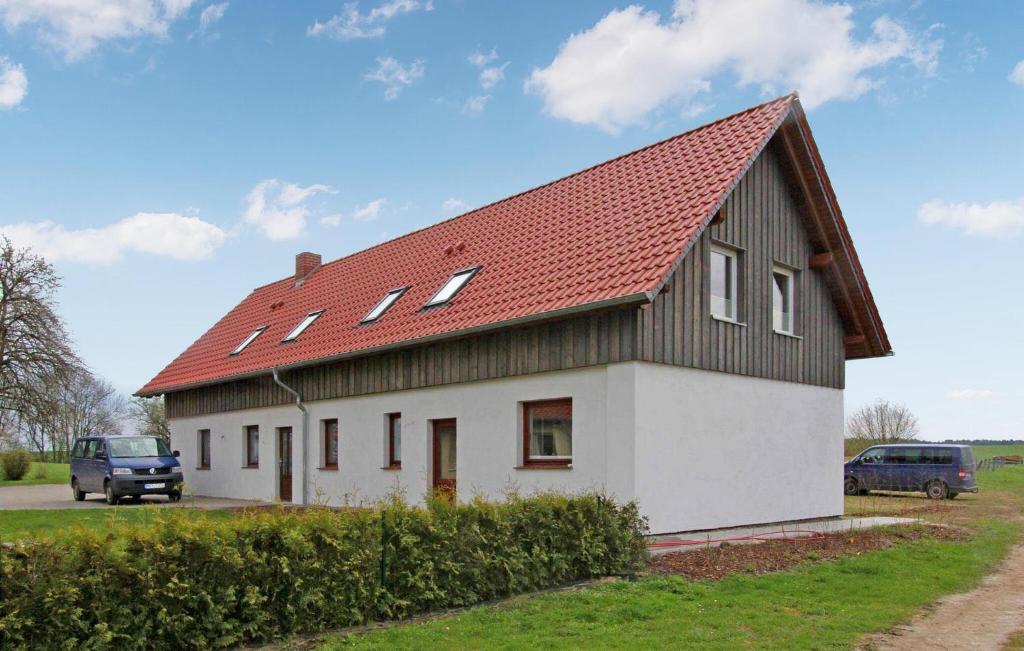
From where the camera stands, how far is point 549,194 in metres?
19.5

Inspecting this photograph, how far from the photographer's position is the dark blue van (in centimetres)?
2788

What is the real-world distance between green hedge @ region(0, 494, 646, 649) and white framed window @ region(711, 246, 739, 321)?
5951mm

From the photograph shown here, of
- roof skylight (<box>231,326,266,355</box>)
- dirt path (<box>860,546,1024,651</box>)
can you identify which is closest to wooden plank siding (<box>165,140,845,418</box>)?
roof skylight (<box>231,326,266,355</box>)

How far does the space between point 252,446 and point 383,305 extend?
21.7 ft

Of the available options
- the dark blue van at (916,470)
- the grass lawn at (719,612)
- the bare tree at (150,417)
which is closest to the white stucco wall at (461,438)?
the grass lawn at (719,612)

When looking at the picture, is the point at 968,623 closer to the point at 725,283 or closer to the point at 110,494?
the point at 725,283

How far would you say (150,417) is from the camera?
170 ft

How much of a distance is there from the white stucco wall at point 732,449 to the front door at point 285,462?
11.0m

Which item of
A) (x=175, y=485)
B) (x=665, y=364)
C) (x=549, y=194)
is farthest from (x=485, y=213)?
(x=175, y=485)

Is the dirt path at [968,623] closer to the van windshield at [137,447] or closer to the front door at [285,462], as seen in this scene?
the front door at [285,462]

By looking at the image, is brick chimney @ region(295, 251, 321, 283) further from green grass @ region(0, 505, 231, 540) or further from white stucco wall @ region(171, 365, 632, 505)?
green grass @ region(0, 505, 231, 540)

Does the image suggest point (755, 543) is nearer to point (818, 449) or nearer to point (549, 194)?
point (818, 449)

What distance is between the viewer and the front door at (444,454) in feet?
53.9

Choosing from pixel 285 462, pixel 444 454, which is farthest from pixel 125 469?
pixel 444 454
